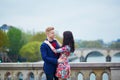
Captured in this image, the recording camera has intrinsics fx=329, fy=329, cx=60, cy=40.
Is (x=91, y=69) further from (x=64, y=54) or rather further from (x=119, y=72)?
(x=64, y=54)

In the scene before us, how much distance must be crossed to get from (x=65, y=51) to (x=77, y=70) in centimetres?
171

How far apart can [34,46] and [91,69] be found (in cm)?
3886

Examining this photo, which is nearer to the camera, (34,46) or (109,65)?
(109,65)

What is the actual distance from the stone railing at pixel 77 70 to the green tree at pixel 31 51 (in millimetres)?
38049

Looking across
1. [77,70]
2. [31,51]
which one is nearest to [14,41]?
[31,51]

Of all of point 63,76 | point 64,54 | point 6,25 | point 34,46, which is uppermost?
point 6,25

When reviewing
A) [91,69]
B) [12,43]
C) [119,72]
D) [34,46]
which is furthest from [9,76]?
[12,43]

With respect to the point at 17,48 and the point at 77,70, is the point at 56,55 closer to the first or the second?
the point at 77,70

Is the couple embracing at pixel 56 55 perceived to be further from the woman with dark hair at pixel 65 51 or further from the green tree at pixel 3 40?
the green tree at pixel 3 40

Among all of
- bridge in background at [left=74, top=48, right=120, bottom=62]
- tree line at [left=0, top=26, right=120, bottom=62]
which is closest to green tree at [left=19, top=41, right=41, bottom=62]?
tree line at [left=0, top=26, right=120, bottom=62]

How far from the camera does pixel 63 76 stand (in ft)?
14.1

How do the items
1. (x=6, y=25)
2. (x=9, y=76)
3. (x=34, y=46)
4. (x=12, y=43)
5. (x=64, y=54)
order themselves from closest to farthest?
(x=64, y=54)
(x=9, y=76)
(x=34, y=46)
(x=12, y=43)
(x=6, y=25)

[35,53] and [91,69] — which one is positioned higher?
[35,53]

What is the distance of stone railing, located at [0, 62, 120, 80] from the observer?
5746 mm
